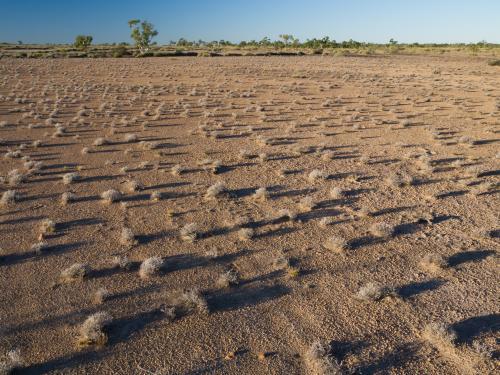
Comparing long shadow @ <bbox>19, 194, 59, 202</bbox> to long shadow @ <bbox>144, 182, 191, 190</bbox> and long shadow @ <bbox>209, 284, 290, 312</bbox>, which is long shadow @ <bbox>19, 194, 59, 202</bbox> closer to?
long shadow @ <bbox>144, 182, 191, 190</bbox>

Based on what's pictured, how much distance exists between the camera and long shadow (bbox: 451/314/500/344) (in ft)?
20.3

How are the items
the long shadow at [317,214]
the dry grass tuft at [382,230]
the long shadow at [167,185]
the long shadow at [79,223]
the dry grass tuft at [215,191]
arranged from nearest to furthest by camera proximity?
the dry grass tuft at [382,230]
the long shadow at [79,223]
the long shadow at [317,214]
the dry grass tuft at [215,191]
the long shadow at [167,185]

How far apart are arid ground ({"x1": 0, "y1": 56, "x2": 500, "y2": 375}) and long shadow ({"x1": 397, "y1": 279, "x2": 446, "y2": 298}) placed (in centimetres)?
4

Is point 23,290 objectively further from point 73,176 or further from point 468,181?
point 468,181

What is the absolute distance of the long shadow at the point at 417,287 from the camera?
23.8ft

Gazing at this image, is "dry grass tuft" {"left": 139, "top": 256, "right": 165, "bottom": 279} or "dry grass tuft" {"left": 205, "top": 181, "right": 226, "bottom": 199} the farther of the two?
"dry grass tuft" {"left": 205, "top": 181, "right": 226, "bottom": 199}

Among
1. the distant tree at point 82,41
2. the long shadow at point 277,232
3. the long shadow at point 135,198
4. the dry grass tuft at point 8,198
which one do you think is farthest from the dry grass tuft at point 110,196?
the distant tree at point 82,41

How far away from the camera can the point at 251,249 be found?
8820 millimetres

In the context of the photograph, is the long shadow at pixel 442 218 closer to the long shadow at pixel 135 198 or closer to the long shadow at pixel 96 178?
the long shadow at pixel 135 198

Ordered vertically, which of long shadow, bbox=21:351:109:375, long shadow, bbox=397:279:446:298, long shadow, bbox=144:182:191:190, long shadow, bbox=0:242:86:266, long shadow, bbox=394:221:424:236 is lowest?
long shadow, bbox=21:351:109:375

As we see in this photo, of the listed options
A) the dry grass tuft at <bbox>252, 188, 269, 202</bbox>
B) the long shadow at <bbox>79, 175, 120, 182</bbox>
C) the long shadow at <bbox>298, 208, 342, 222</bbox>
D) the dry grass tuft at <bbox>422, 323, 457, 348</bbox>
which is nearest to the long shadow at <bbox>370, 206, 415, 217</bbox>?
the long shadow at <bbox>298, 208, 342, 222</bbox>

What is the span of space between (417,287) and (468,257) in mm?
1839

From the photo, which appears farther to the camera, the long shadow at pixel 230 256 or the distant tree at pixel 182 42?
the distant tree at pixel 182 42

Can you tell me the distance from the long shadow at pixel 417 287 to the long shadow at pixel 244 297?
2.14 meters
